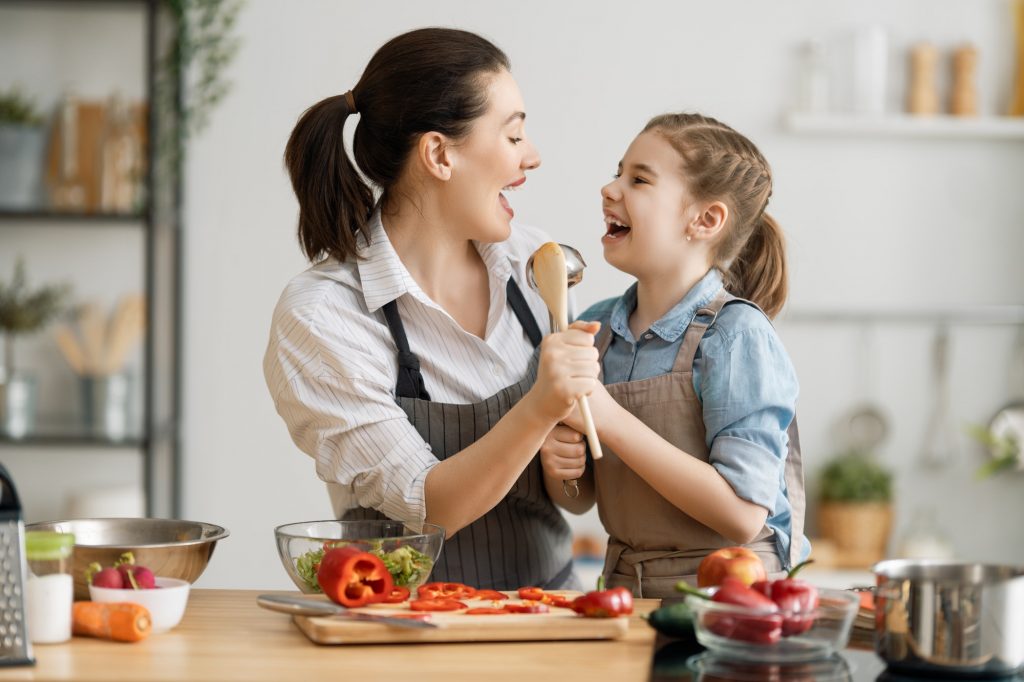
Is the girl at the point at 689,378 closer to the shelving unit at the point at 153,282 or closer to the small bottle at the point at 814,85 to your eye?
the small bottle at the point at 814,85

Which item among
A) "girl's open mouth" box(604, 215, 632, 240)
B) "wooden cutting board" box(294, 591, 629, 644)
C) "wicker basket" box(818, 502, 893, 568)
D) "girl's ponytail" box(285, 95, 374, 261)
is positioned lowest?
"wicker basket" box(818, 502, 893, 568)

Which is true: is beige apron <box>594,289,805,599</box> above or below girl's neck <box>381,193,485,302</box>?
below

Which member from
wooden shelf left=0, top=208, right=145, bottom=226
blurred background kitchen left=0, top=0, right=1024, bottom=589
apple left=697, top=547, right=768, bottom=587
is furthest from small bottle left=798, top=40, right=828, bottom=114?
apple left=697, top=547, right=768, bottom=587

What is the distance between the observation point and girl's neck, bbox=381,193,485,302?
199 centimetres

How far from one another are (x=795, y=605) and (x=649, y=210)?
0.76 metres

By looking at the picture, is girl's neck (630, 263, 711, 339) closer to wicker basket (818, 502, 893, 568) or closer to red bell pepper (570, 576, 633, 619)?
red bell pepper (570, 576, 633, 619)

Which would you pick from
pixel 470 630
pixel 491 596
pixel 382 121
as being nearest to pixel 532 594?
pixel 491 596

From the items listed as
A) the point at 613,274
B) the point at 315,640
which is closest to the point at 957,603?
the point at 315,640

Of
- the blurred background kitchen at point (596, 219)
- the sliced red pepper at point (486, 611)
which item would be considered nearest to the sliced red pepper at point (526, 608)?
the sliced red pepper at point (486, 611)

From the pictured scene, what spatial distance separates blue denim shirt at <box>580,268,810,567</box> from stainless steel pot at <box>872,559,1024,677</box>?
430 millimetres

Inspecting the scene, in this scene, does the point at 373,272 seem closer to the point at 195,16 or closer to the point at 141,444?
the point at 141,444

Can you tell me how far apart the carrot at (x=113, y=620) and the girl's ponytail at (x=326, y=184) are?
0.73 metres

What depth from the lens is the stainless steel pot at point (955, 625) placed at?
118cm

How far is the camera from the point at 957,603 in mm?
1190
